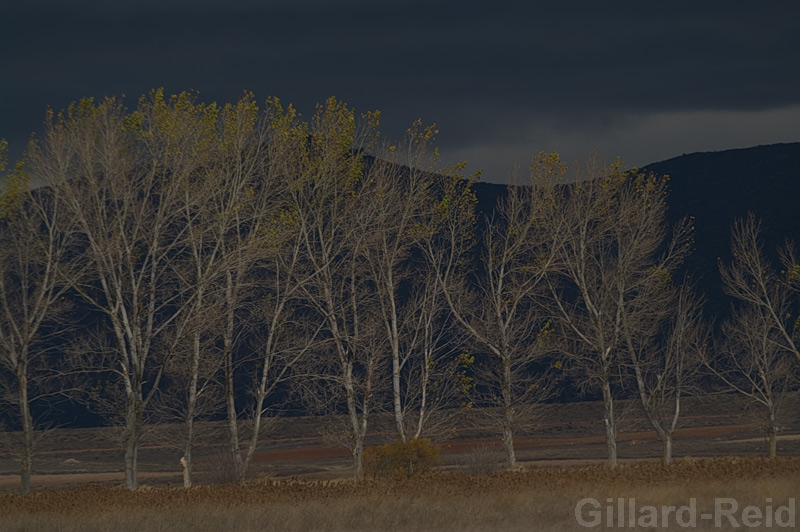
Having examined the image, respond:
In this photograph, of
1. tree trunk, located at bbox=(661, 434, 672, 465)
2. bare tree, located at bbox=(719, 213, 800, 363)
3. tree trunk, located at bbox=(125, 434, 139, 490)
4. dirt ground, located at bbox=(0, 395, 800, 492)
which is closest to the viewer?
tree trunk, located at bbox=(125, 434, 139, 490)

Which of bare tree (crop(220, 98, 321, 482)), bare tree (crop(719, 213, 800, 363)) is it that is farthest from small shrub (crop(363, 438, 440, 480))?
bare tree (crop(719, 213, 800, 363))

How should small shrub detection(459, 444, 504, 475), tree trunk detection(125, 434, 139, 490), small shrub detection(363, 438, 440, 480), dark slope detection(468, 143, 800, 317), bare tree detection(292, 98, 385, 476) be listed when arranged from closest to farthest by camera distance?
small shrub detection(459, 444, 504, 475), small shrub detection(363, 438, 440, 480), tree trunk detection(125, 434, 139, 490), bare tree detection(292, 98, 385, 476), dark slope detection(468, 143, 800, 317)

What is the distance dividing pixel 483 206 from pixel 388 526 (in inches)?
6651

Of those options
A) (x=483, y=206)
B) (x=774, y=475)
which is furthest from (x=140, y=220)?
(x=483, y=206)

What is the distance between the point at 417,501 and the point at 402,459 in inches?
413

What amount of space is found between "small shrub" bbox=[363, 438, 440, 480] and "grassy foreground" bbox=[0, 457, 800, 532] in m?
5.86

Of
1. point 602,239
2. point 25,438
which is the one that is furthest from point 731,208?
point 25,438

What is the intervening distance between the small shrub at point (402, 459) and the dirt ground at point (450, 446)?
145 centimetres

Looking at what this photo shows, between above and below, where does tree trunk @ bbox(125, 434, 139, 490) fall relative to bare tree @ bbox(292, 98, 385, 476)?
below

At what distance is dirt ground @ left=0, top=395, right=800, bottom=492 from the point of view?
212 ft

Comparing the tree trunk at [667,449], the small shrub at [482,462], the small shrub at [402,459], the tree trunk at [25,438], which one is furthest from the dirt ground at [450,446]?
the tree trunk at [25,438]

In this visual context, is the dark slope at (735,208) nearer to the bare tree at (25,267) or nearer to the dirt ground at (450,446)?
the dirt ground at (450,446)

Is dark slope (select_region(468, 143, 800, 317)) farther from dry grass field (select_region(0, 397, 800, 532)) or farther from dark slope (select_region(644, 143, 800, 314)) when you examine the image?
dry grass field (select_region(0, 397, 800, 532))

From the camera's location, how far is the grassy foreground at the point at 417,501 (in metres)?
21.5
